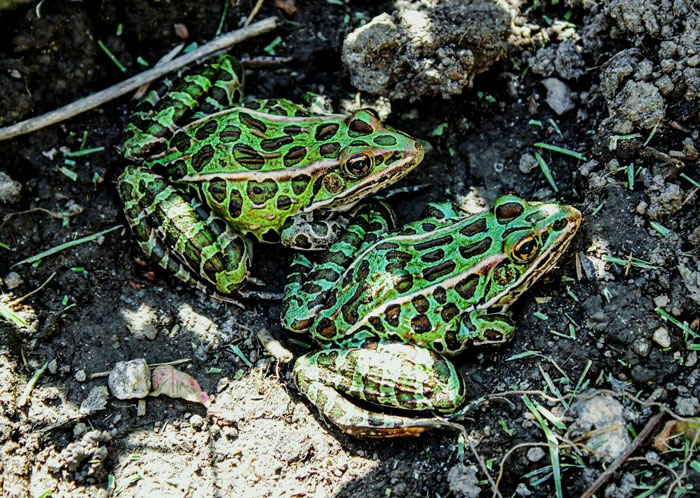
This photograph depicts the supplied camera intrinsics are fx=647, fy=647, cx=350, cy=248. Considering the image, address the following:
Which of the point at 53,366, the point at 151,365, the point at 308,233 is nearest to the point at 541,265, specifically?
the point at 308,233

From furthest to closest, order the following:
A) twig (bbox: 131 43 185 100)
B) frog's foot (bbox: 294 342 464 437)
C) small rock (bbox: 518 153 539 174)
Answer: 1. twig (bbox: 131 43 185 100)
2. small rock (bbox: 518 153 539 174)
3. frog's foot (bbox: 294 342 464 437)

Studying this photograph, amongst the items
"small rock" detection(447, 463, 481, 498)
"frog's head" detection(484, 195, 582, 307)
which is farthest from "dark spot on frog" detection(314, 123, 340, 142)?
"small rock" detection(447, 463, 481, 498)

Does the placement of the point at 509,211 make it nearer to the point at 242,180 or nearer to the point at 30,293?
the point at 242,180

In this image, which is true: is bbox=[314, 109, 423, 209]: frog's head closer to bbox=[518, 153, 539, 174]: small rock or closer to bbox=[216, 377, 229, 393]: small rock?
bbox=[518, 153, 539, 174]: small rock

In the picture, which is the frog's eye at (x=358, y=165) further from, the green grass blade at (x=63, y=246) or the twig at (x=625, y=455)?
the twig at (x=625, y=455)

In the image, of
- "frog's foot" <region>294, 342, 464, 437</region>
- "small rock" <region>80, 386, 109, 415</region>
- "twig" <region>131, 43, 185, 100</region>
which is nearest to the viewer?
"frog's foot" <region>294, 342, 464, 437</region>

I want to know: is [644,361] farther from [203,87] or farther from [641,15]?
[203,87]
